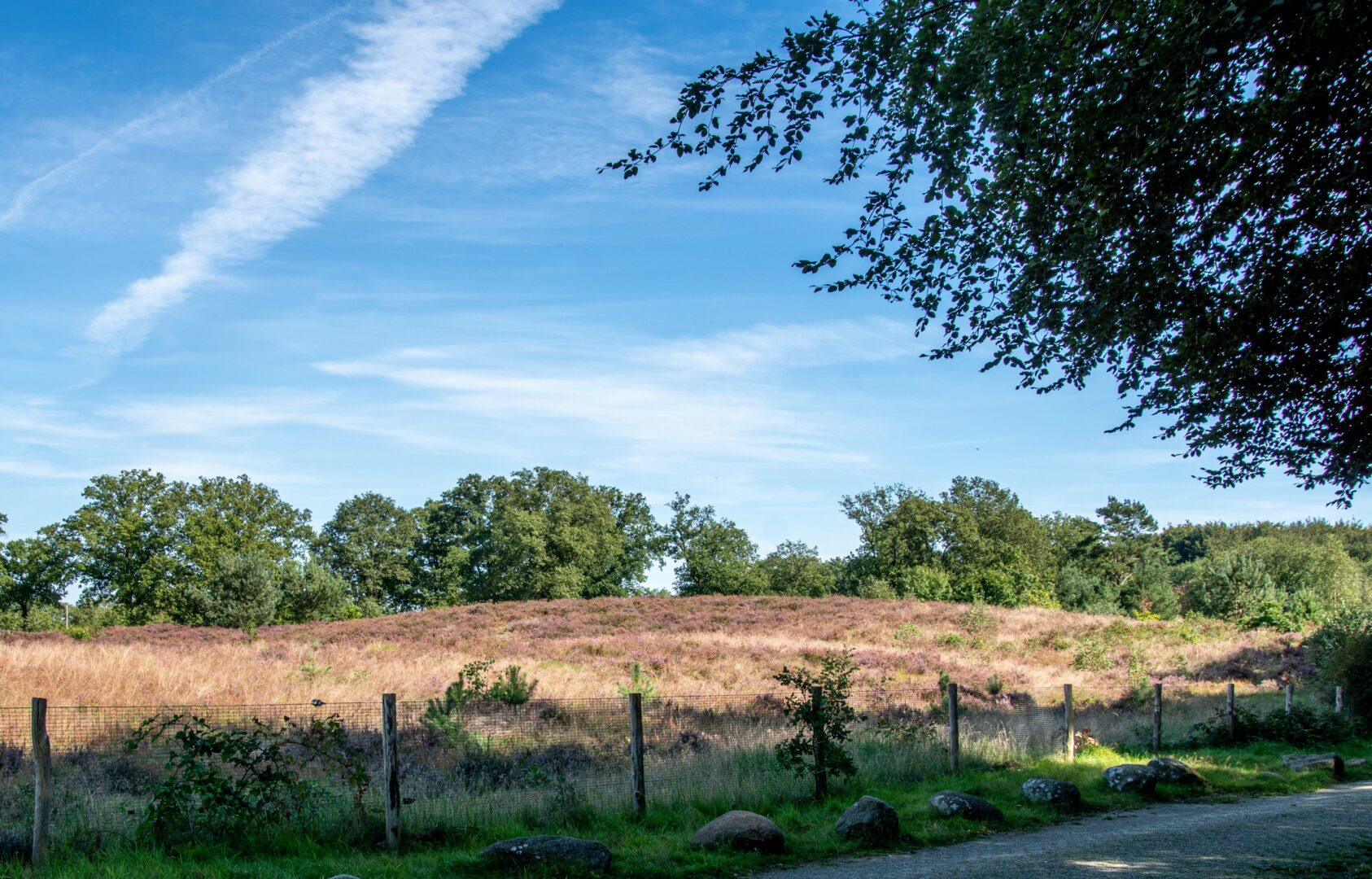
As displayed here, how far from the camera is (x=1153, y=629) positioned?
41781mm

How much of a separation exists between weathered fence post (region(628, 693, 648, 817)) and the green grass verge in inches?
7.3

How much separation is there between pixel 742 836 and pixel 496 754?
5.32 meters

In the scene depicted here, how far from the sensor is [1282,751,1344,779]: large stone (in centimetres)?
1722

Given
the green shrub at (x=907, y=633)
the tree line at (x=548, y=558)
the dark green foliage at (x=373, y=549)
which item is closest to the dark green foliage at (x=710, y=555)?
the tree line at (x=548, y=558)

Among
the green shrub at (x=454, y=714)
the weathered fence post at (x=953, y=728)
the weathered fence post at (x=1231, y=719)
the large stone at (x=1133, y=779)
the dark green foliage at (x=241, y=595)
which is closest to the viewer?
the large stone at (x=1133, y=779)

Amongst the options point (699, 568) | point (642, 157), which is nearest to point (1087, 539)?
point (699, 568)

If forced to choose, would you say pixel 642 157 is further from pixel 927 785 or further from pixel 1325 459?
pixel 927 785

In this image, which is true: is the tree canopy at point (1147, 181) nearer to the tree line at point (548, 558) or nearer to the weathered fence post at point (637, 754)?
the weathered fence post at point (637, 754)

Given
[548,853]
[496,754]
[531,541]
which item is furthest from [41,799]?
[531,541]

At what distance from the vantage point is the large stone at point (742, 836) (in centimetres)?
988

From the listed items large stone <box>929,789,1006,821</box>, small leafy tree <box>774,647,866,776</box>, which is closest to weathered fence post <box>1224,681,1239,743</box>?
large stone <box>929,789,1006,821</box>

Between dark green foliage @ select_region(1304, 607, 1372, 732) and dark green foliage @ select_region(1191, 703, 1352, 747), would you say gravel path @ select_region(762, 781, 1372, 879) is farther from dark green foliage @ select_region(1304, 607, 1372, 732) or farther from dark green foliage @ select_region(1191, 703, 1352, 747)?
dark green foliage @ select_region(1304, 607, 1372, 732)

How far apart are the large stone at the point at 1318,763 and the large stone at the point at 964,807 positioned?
943 centimetres

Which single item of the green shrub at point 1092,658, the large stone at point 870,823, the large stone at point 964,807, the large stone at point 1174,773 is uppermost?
the large stone at point 870,823
